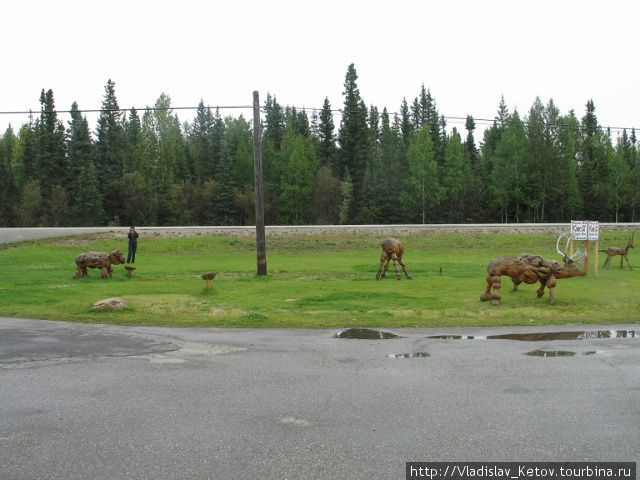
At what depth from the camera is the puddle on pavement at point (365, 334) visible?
10.7 meters

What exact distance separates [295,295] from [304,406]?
10.3 m

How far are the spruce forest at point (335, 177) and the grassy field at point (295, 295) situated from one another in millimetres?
37082

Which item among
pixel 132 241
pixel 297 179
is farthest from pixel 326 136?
pixel 132 241

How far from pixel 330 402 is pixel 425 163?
2478 inches

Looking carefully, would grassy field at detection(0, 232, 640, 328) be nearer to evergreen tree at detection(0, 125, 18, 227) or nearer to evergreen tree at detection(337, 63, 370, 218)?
evergreen tree at detection(337, 63, 370, 218)

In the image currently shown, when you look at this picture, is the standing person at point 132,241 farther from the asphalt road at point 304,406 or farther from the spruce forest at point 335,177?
the spruce forest at point 335,177

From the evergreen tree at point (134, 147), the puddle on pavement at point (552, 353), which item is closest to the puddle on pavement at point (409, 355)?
the puddle on pavement at point (552, 353)

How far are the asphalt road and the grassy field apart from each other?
2553 mm

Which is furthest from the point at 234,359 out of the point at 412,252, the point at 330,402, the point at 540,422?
the point at 412,252

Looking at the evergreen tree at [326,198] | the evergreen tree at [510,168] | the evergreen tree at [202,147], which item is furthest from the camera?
the evergreen tree at [202,147]

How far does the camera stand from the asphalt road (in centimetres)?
507

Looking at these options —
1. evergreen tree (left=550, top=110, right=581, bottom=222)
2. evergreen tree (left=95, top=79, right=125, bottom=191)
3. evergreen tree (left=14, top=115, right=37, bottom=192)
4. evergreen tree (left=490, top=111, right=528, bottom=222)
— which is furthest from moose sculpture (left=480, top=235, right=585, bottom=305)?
evergreen tree (left=14, top=115, right=37, bottom=192)

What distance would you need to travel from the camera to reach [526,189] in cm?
6681

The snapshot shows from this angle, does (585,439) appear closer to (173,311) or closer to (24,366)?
(24,366)
